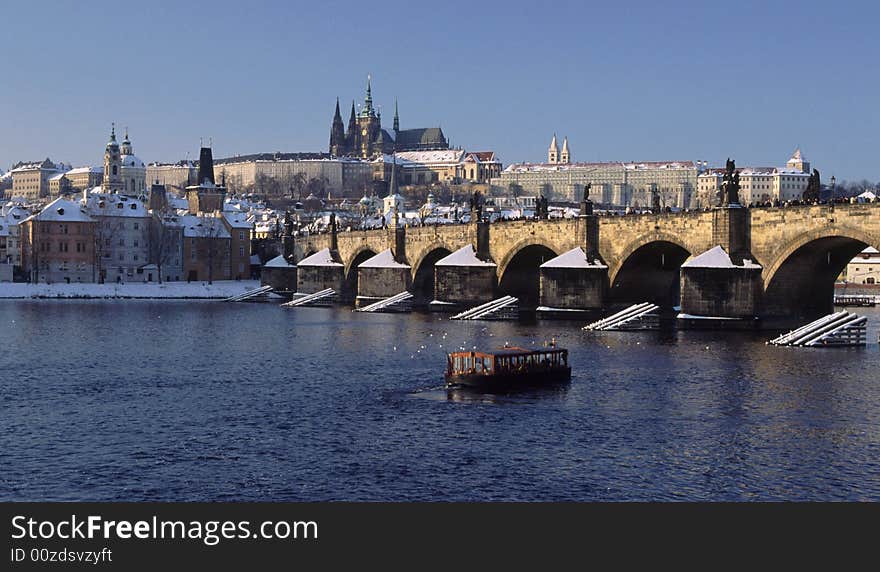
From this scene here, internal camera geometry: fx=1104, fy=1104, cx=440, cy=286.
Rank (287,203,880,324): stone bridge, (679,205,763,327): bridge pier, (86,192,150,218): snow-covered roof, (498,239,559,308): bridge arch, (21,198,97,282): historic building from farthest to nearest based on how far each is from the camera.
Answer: (86,192,150,218): snow-covered roof → (21,198,97,282): historic building → (498,239,559,308): bridge arch → (679,205,763,327): bridge pier → (287,203,880,324): stone bridge

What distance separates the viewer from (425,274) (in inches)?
4498

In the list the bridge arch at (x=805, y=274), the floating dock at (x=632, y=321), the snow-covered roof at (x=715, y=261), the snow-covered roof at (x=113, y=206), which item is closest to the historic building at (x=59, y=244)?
the snow-covered roof at (x=113, y=206)

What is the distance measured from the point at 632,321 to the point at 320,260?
58692mm

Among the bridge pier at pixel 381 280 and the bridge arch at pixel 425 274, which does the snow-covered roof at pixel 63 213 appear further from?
the bridge arch at pixel 425 274

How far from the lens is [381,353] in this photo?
61875 millimetres

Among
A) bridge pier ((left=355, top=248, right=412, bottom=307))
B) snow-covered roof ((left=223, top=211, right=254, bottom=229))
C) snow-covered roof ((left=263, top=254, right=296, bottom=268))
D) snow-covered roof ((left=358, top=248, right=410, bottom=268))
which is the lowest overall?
bridge pier ((left=355, top=248, right=412, bottom=307))

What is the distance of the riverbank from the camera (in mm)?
123562

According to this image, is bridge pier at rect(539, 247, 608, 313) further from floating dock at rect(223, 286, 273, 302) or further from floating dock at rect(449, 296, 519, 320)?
floating dock at rect(223, 286, 273, 302)

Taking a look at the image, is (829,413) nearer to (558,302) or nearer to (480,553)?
(480,553)

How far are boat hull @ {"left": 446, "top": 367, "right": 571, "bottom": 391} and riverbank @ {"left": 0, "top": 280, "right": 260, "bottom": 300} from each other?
8489 centimetres

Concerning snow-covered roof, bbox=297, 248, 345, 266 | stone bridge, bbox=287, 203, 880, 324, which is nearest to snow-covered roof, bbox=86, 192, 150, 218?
snow-covered roof, bbox=297, 248, 345, 266

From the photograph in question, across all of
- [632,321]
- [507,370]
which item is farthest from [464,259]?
[507,370]

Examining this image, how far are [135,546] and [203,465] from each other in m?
9.73

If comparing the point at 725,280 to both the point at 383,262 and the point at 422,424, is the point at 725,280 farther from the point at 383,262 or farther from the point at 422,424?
the point at 383,262
